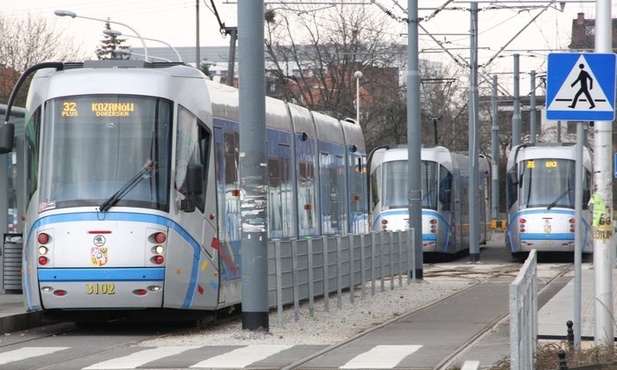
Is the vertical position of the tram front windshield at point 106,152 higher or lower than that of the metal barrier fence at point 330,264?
higher

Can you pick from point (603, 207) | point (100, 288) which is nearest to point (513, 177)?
point (100, 288)

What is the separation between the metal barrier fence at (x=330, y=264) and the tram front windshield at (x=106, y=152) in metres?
1.92

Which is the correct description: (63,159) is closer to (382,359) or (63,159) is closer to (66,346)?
(66,346)

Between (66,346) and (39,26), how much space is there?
4423cm

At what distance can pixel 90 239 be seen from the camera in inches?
650

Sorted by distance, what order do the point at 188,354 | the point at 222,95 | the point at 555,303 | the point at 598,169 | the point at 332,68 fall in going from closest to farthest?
the point at 598,169
the point at 188,354
the point at 222,95
the point at 555,303
the point at 332,68

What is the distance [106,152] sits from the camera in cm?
1689

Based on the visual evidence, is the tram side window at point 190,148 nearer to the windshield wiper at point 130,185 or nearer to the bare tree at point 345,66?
the windshield wiper at point 130,185

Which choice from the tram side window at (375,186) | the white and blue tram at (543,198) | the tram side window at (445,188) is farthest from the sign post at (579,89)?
the tram side window at (445,188)

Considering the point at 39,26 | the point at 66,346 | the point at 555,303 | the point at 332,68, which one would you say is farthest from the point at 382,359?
the point at 332,68

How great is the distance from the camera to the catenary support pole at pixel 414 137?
92.4ft

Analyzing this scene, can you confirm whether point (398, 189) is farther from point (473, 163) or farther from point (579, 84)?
point (579, 84)

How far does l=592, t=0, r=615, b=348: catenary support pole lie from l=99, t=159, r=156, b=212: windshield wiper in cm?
578

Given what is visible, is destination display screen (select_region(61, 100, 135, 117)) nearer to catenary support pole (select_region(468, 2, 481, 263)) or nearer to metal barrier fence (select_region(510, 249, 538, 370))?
metal barrier fence (select_region(510, 249, 538, 370))
